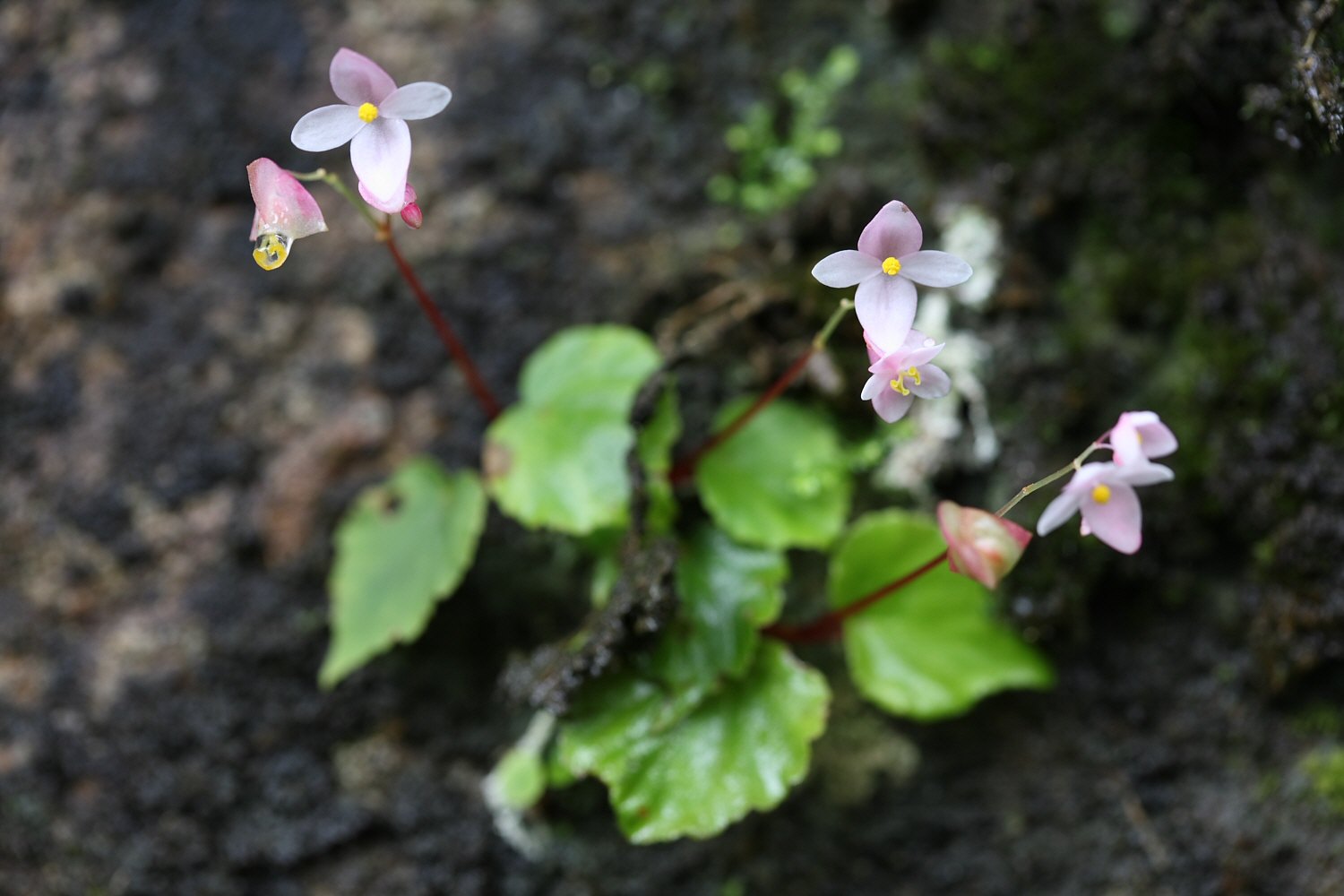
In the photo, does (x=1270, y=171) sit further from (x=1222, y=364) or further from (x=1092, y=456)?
(x=1092, y=456)

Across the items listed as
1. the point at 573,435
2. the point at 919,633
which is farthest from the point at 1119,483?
the point at 573,435

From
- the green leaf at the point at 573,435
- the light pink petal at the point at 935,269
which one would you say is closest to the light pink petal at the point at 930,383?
the light pink petal at the point at 935,269

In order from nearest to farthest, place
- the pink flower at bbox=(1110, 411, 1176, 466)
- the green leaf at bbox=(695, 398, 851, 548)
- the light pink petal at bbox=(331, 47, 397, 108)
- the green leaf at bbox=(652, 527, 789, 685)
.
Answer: the pink flower at bbox=(1110, 411, 1176, 466), the light pink petal at bbox=(331, 47, 397, 108), the green leaf at bbox=(652, 527, 789, 685), the green leaf at bbox=(695, 398, 851, 548)

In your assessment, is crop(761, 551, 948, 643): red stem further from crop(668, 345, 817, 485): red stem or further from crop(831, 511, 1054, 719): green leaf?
crop(668, 345, 817, 485): red stem

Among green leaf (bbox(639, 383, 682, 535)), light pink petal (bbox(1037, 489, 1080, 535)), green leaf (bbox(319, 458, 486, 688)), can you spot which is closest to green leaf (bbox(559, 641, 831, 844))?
green leaf (bbox(639, 383, 682, 535))

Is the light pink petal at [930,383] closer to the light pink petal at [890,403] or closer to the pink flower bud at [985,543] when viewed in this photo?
the light pink petal at [890,403]
